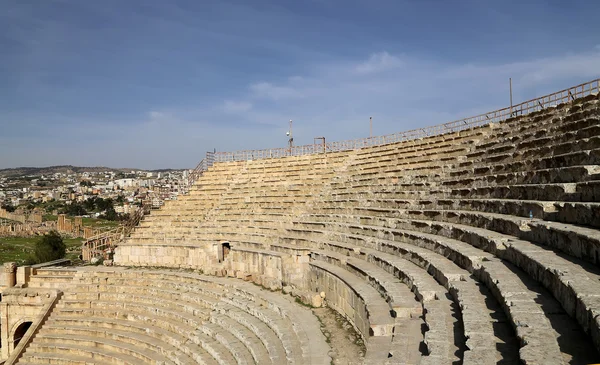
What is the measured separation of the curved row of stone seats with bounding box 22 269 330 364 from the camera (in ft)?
32.6

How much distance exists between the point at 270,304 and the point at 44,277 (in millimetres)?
12470

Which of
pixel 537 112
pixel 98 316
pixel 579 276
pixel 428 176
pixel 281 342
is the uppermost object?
pixel 537 112

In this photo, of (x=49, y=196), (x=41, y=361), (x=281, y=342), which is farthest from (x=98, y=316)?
(x=49, y=196)

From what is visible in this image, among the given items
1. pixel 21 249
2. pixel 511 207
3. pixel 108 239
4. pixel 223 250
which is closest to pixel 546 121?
pixel 511 207

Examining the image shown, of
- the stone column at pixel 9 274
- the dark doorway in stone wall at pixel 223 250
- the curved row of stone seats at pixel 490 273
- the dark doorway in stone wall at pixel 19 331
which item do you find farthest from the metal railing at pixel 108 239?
the curved row of stone seats at pixel 490 273

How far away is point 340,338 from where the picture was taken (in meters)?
9.04

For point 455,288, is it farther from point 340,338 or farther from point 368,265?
point 368,265

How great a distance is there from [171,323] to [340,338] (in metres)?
6.79

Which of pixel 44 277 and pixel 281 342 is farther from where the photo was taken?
pixel 44 277

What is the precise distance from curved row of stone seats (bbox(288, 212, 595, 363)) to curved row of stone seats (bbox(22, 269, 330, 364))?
8.56 ft

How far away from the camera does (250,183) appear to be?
74.8 feet

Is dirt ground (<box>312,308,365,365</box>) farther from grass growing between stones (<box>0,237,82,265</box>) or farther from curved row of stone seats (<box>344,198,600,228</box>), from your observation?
grass growing between stones (<box>0,237,82,265</box>)

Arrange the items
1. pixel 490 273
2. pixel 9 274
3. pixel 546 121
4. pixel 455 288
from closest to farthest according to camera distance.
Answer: pixel 490 273
pixel 455 288
pixel 546 121
pixel 9 274

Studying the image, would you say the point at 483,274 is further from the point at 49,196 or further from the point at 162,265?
the point at 49,196
